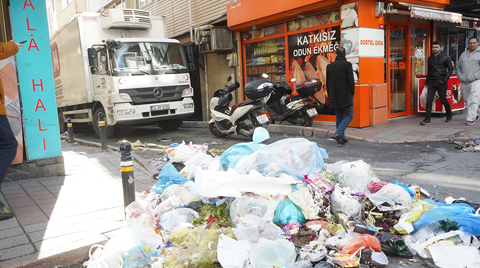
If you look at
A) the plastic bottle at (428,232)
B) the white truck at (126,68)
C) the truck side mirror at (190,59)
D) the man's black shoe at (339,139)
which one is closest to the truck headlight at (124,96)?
A: the white truck at (126,68)

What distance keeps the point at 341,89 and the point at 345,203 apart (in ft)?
14.8

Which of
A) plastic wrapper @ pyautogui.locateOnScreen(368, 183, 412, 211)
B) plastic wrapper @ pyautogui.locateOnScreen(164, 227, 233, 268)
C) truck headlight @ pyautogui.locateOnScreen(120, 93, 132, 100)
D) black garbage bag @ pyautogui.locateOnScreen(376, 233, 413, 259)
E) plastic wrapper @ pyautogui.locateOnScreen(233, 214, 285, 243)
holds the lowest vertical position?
black garbage bag @ pyautogui.locateOnScreen(376, 233, 413, 259)

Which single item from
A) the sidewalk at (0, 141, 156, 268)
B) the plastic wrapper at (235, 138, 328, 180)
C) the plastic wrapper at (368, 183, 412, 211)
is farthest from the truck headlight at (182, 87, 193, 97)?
the plastic wrapper at (368, 183, 412, 211)

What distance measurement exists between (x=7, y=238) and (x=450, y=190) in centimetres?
460

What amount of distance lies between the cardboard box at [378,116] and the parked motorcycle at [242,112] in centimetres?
290

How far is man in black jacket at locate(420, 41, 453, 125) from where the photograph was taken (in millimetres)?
9562

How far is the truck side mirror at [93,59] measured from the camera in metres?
10.2

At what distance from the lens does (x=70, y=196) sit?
15.8 ft

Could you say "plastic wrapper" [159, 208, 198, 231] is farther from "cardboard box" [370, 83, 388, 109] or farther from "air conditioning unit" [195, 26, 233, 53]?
"air conditioning unit" [195, 26, 233, 53]

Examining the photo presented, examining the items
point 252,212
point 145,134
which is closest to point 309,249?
point 252,212

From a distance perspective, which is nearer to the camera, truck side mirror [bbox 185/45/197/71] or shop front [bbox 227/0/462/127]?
shop front [bbox 227/0/462/127]

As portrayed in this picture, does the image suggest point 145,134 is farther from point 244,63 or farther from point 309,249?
point 309,249

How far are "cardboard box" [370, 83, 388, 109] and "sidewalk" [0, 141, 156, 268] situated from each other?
5.93 m

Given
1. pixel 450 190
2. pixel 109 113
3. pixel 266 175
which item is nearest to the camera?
pixel 266 175
